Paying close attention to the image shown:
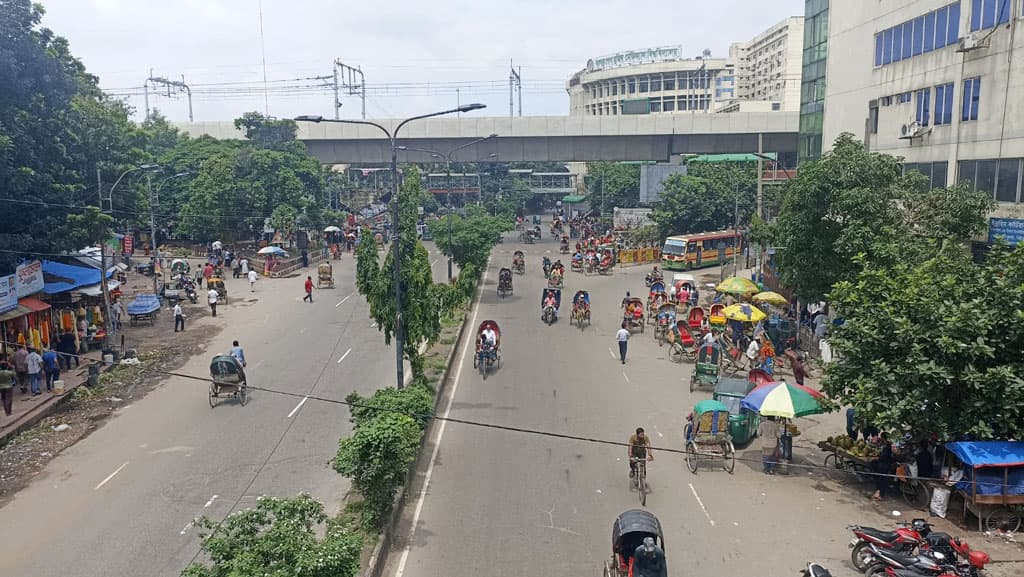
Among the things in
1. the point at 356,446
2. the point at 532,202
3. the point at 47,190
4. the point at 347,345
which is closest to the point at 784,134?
the point at 347,345

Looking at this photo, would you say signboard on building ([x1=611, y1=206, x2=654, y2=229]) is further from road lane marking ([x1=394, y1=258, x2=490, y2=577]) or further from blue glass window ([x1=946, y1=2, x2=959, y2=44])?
blue glass window ([x1=946, y1=2, x2=959, y2=44])

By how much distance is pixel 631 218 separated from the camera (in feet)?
218

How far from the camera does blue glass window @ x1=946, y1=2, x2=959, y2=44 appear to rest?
23.5 meters

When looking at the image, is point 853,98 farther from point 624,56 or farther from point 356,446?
point 624,56

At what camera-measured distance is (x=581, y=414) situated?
756 inches

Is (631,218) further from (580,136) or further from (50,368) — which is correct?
(50,368)

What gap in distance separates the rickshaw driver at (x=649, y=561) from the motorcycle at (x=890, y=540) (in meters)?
3.33

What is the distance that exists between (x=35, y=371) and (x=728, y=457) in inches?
690

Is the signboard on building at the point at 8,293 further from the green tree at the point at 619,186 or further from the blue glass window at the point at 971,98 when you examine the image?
the green tree at the point at 619,186

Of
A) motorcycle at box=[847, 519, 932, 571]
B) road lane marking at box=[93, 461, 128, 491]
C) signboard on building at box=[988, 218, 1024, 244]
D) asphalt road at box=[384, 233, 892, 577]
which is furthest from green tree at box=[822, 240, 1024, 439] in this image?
road lane marking at box=[93, 461, 128, 491]

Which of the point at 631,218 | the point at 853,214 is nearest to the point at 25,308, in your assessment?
the point at 853,214

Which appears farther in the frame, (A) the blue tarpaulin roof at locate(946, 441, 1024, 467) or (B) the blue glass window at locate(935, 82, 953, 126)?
(B) the blue glass window at locate(935, 82, 953, 126)

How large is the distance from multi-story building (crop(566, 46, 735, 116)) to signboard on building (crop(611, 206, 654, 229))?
172ft

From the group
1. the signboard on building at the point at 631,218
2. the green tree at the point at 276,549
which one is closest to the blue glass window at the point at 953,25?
the green tree at the point at 276,549
